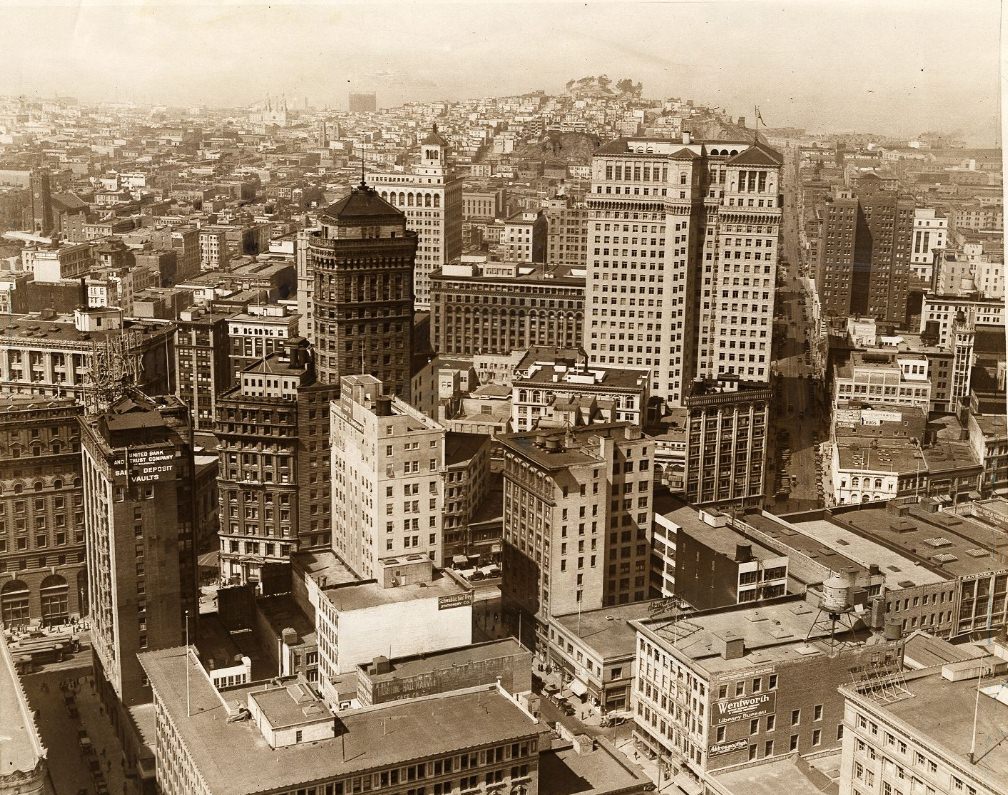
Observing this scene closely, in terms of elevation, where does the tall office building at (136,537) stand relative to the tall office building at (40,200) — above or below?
below

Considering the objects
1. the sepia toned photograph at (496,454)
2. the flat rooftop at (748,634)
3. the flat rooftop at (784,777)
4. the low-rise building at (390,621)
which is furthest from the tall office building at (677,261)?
the flat rooftop at (784,777)

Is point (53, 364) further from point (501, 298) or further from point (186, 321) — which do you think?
point (501, 298)

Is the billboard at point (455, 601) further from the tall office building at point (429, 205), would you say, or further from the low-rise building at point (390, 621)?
the tall office building at point (429, 205)

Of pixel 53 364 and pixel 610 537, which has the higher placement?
pixel 53 364

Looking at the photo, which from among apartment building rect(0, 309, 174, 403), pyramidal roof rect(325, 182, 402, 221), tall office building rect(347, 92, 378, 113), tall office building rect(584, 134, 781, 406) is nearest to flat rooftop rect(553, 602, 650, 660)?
pyramidal roof rect(325, 182, 402, 221)

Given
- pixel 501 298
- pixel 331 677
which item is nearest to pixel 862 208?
pixel 501 298

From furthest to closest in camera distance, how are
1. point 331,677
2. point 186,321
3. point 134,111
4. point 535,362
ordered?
point 186,321
point 535,362
point 134,111
point 331,677
